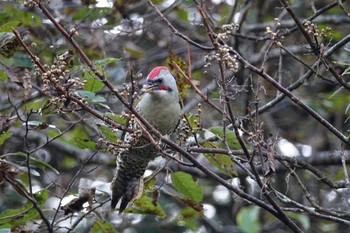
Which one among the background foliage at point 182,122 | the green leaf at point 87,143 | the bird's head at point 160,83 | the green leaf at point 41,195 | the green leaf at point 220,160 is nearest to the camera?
the background foliage at point 182,122

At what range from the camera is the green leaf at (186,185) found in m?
3.98

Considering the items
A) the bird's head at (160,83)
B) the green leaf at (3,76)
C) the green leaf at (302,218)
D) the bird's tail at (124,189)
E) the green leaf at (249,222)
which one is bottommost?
the green leaf at (249,222)

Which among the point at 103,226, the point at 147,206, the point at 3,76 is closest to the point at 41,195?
the point at 103,226

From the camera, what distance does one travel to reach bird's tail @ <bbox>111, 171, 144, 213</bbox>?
4.31m

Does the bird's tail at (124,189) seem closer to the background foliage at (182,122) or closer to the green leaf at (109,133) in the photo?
the background foliage at (182,122)

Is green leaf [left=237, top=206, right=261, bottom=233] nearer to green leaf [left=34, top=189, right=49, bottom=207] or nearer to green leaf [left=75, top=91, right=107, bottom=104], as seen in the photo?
green leaf [left=75, top=91, right=107, bottom=104]

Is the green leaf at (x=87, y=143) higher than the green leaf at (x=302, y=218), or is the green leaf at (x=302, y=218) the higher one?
the green leaf at (x=87, y=143)

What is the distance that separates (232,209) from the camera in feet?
20.6

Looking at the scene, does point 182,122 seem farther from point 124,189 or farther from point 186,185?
point 124,189

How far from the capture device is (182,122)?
151 inches

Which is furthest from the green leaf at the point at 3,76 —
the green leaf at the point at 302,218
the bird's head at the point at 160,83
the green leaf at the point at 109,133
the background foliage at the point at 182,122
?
the green leaf at the point at 302,218

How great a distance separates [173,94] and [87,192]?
0.68 meters

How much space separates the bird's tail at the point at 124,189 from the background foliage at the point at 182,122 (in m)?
0.07

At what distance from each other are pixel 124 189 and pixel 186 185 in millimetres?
563
